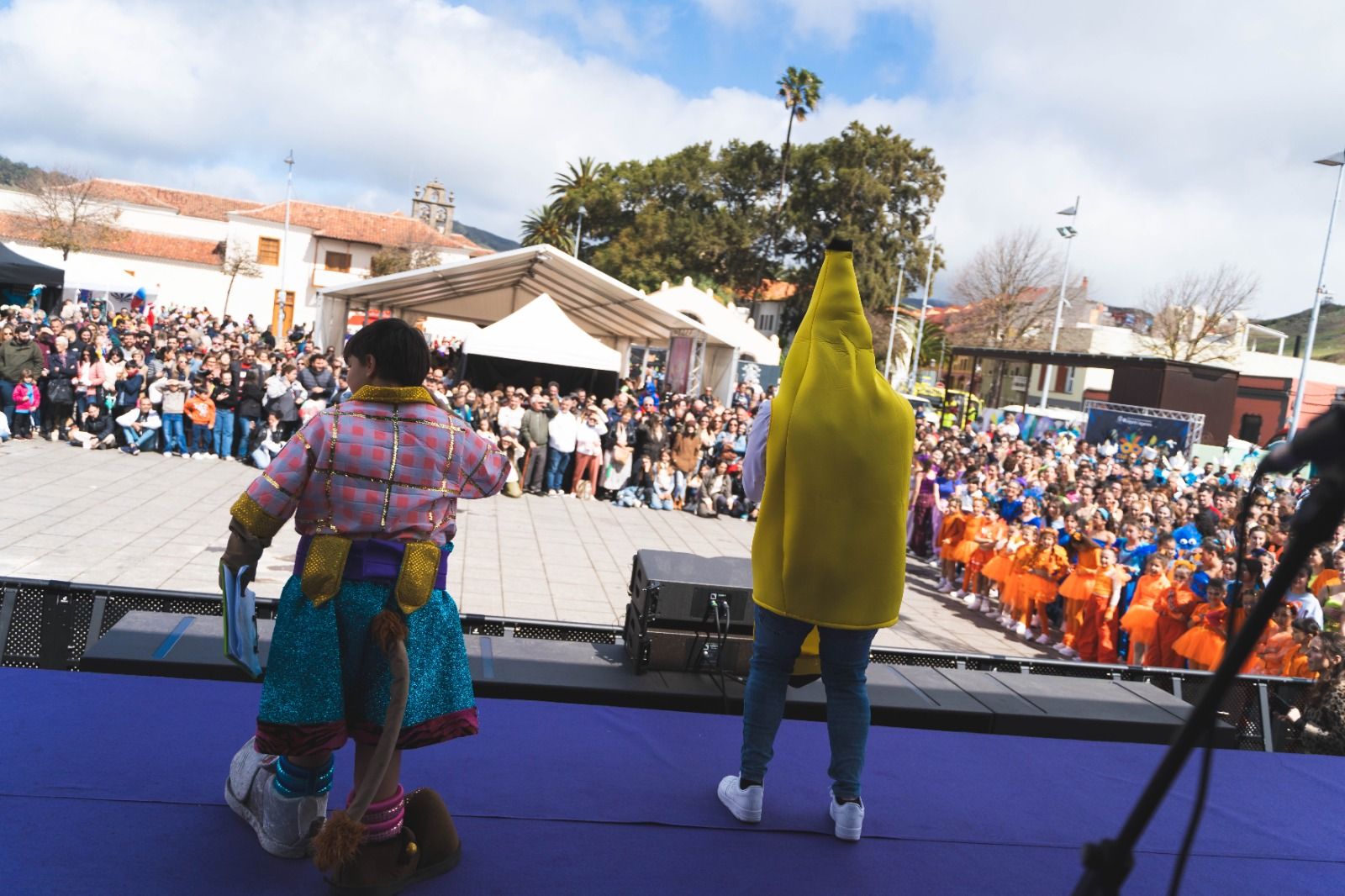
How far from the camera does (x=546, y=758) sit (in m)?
2.96

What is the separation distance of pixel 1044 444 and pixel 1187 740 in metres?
17.6

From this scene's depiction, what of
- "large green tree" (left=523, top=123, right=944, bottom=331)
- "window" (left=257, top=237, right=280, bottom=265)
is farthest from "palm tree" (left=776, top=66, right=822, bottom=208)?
"window" (left=257, top=237, right=280, bottom=265)

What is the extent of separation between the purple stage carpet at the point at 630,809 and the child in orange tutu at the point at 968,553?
6.58 m

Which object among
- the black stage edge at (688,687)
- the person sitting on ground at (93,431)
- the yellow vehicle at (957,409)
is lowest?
the person sitting on ground at (93,431)

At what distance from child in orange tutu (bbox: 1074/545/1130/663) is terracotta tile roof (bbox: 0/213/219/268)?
45130 millimetres

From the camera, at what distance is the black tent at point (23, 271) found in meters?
14.5

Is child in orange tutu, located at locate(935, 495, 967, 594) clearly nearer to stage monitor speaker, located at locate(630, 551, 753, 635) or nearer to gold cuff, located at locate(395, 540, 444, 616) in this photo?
stage monitor speaker, located at locate(630, 551, 753, 635)

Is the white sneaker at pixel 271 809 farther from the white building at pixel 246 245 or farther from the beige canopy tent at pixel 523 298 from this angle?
the white building at pixel 246 245

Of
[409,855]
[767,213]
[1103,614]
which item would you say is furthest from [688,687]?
[767,213]

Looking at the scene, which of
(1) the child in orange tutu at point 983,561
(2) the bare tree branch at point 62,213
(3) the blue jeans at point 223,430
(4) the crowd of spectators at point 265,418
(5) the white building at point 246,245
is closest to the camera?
(1) the child in orange tutu at point 983,561

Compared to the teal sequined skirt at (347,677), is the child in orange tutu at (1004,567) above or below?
below

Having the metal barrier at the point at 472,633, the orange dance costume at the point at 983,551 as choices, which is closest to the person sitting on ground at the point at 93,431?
the metal barrier at the point at 472,633

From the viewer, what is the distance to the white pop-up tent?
1516 centimetres

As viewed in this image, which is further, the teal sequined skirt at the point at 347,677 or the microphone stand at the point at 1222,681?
the teal sequined skirt at the point at 347,677
